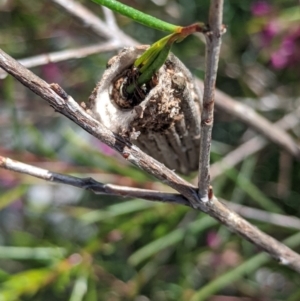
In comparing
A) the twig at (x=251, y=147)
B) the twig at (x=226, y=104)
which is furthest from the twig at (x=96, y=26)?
the twig at (x=251, y=147)

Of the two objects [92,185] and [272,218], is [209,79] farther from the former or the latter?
[272,218]

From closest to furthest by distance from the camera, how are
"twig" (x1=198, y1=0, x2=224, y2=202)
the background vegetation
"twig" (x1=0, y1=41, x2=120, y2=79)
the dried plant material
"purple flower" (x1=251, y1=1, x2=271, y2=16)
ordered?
"twig" (x1=198, y1=0, x2=224, y2=202)
the dried plant material
"twig" (x1=0, y1=41, x2=120, y2=79)
the background vegetation
"purple flower" (x1=251, y1=1, x2=271, y2=16)

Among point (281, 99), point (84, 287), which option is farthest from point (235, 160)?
point (84, 287)

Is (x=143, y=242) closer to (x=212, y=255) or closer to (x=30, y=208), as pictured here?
(x=212, y=255)

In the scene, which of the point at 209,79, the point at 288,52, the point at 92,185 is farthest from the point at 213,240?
the point at 209,79

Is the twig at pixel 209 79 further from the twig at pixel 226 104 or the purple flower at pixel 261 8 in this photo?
the purple flower at pixel 261 8

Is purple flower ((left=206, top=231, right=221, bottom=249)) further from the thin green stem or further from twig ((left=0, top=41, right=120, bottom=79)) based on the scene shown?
the thin green stem

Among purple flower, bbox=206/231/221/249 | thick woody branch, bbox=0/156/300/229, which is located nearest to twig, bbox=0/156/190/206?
thick woody branch, bbox=0/156/300/229
